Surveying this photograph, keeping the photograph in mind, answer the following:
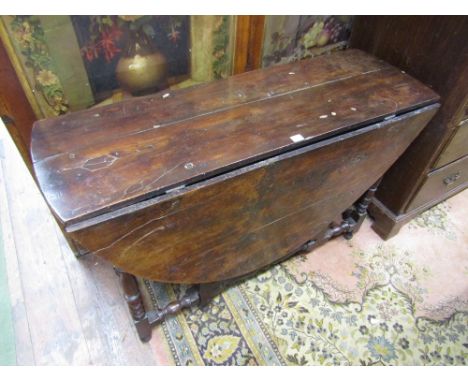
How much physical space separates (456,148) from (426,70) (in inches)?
13.7

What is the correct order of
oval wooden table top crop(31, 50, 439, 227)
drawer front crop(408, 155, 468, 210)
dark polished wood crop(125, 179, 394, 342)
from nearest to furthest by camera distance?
oval wooden table top crop(31, 50, 439, 227)
dark polished wood crop(125, 179, 394, 342)
drawer front crop(408, 155, 468, 210)

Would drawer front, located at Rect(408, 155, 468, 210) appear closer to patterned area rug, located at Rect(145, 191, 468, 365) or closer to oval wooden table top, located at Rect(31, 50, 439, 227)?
patterned area rug, located at Rect(145, 191, 468, 365)

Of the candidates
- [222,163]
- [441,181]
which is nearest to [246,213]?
[222,163]

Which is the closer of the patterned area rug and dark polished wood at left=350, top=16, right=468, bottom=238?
dark polished wood at left=350, top=16, right=468, bottom=238

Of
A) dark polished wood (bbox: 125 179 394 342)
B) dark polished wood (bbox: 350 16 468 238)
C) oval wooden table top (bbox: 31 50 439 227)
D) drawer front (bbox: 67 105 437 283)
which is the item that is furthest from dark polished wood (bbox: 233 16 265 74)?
dark polished wood (bbox: 125 179 394 342)

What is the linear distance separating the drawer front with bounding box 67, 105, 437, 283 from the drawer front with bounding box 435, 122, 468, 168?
0.70ft

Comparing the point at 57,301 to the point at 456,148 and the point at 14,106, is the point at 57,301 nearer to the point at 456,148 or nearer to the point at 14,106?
the point at 14,106

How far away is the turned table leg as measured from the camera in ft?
3.08

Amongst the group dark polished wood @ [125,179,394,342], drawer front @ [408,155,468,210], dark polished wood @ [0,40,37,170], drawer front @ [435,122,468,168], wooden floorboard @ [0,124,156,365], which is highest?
dark polished wood @ [0,40,37,170]

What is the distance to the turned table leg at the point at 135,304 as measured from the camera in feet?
3.08

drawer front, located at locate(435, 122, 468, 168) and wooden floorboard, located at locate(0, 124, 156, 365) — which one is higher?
drawer front, located at locate(435, 122, 468, 168)

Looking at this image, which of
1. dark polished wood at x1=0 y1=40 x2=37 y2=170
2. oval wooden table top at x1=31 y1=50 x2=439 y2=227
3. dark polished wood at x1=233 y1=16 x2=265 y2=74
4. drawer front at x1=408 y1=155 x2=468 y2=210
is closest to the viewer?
oval wooden table top at x1=31 y1=50 x2=439 y2=227

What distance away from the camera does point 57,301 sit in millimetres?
1268

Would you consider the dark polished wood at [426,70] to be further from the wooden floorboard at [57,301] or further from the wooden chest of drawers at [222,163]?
the wooden floorboard at [57,301]
